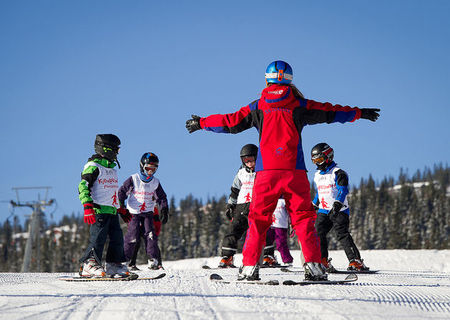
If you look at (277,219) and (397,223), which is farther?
(397,223)

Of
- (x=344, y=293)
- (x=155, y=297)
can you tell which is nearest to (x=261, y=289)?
(x=344, y=293)

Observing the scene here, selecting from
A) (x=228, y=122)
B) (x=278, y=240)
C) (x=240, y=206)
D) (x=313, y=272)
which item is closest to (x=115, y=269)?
(x=228, y=122)

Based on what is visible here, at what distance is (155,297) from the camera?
4.01 meters

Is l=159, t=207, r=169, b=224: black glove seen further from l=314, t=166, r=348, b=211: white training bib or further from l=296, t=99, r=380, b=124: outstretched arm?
l=296, t=99, r=380, b=124: outstretched arm

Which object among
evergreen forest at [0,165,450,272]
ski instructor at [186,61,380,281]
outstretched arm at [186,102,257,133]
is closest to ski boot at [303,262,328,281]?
ski instructor at [186,61,380,281]

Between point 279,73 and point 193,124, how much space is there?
1135 mm

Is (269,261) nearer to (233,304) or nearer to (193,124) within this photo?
(193,124)

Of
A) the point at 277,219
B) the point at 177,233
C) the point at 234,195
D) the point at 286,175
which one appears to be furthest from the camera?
the point at 177,233

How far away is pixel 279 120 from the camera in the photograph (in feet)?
18.3

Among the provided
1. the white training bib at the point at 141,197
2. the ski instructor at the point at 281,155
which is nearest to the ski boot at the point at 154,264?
the white training bib at the point at 141,197

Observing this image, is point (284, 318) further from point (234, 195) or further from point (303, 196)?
point (234, 195)

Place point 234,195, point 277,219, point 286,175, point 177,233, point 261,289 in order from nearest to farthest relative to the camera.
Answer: point 261,289, point 286,175, point 234,195, point 277,219, point 177,233

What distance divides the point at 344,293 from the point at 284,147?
1723 millimetres

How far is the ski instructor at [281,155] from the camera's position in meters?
5.44
